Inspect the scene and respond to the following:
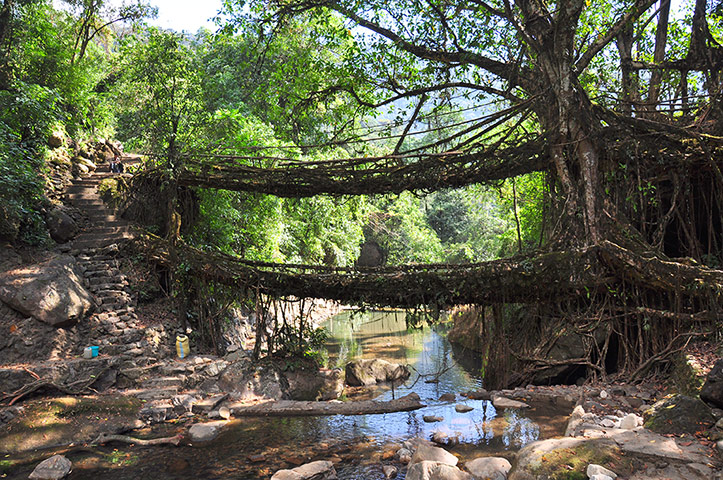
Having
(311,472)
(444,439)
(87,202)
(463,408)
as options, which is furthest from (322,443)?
(87,202)

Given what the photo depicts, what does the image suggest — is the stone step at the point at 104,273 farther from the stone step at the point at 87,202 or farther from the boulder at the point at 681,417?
the boulder at the point at 681,417

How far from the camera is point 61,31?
57.1ft

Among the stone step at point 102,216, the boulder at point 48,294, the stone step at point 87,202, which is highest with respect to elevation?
the stone step at point 87,202

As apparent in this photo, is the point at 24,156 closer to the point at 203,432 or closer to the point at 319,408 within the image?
the point at 203,432

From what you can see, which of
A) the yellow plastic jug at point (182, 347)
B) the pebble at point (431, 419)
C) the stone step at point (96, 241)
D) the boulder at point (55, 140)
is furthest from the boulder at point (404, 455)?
the boulder at point (55, 140)

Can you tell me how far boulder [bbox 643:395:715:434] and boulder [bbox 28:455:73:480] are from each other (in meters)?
5.55

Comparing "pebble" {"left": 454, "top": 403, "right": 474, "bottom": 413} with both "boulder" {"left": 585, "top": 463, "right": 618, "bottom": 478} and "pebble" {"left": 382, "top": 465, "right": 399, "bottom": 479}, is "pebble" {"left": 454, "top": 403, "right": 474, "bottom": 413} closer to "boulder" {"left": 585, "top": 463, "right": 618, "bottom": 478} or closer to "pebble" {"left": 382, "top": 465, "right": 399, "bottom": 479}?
"pebble" {"left": 382, "top": 465, "right": 399, "bottom": 479}

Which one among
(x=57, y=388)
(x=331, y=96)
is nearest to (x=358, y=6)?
(x=331, y=96)

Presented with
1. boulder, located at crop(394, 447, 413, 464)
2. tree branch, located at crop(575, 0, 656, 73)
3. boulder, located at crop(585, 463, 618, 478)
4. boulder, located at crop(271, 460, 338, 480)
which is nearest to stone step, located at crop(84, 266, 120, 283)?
boulder, located at crop(271, 460, 338, 480)

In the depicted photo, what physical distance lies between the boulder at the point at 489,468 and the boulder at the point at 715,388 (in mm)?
1700

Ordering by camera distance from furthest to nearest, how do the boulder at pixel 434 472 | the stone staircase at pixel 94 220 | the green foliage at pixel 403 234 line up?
the green foliage at pixel 403 234 → the stone staircase at pixel 94 220 → the boulder at pixel 434 472

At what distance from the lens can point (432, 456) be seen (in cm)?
450

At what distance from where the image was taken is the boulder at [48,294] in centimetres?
738

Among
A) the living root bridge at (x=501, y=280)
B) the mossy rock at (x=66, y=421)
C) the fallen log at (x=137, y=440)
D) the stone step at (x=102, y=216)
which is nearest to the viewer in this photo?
the mossy rock at (x=66, y=421)
